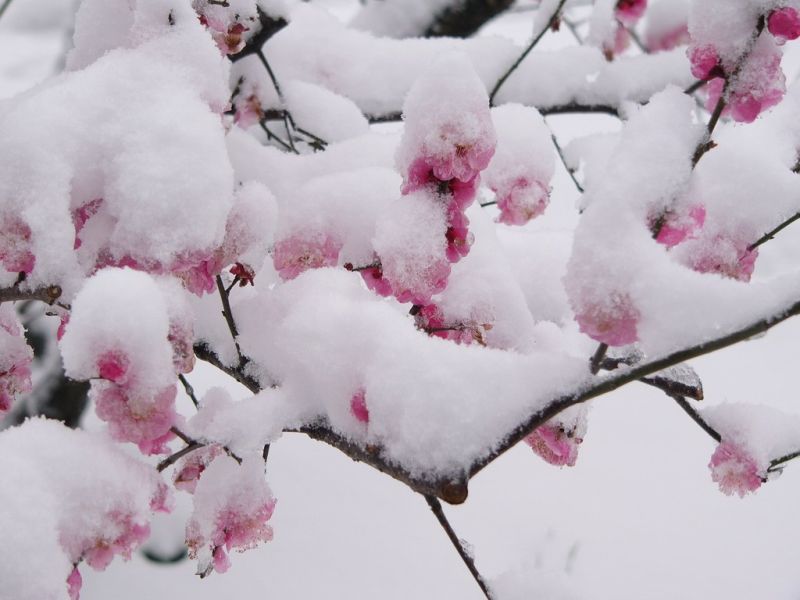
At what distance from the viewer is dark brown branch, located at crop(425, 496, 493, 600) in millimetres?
542

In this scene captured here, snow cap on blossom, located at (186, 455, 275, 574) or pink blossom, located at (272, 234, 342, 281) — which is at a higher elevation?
pink blossom, located at (272, 234, 342, 281)

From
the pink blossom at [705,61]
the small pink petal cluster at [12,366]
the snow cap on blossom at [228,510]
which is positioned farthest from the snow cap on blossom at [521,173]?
the small pink petal cluster at [12,366]

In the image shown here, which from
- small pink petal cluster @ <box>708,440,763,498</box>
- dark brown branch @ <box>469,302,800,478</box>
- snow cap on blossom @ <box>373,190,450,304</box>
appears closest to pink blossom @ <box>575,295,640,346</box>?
dark brown branch @ <box>469,302,800,478</box>

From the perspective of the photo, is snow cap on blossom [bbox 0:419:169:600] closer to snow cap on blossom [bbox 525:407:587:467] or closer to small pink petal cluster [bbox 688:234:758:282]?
snow cap on blossom [bbox 525:407:587:467]

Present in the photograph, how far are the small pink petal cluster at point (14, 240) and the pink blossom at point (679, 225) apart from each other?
525mm

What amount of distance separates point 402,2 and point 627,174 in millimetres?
1594

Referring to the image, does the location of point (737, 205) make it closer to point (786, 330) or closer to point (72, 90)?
point (72, 90)

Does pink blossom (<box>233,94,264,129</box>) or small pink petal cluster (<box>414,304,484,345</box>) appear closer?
small pink petal cluster (<box>414,304,484,345</box>)

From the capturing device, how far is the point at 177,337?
542 mm

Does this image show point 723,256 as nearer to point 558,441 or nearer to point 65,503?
point 558,441

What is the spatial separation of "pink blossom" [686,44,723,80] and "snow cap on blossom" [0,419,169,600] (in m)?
0.55

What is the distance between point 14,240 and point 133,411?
0.67ft

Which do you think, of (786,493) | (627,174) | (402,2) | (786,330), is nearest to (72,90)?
(627,174)

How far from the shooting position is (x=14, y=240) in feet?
1.84
